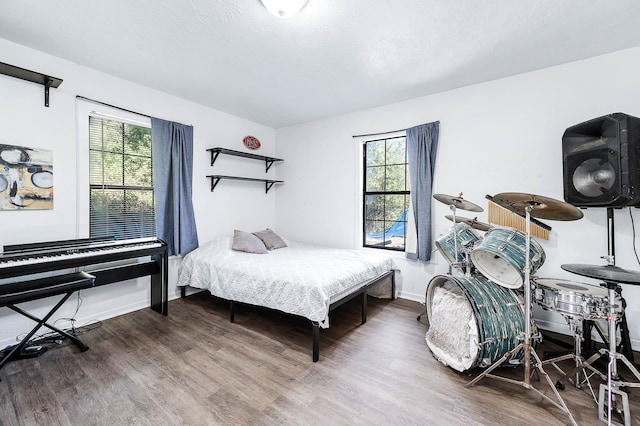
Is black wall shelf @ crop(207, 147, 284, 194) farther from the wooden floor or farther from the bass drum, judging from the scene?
the bass drum

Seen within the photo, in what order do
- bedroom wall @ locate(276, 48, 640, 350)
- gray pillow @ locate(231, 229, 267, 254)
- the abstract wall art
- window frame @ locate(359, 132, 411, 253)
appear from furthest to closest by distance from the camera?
window frame @ locate(359, 132, 411, 253), gray pillow @ locate(231, 229, 267, 254), bedroom wall @ locate(276, 48, 640, 350), the abstract wall art

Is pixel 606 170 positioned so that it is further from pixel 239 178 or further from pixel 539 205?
pixel 239 178

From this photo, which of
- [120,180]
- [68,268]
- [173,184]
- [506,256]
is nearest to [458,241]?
[506,256]

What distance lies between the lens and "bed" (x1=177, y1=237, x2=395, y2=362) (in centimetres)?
230

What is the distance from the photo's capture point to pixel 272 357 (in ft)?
7.21

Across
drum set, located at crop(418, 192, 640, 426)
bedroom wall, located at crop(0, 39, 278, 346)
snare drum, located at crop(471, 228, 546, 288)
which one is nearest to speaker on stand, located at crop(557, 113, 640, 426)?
drum set, located at crop(418, 192, 640, 426)

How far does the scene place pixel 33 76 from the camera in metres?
2.32

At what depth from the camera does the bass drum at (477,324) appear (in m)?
1.88

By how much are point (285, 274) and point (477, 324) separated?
158cm

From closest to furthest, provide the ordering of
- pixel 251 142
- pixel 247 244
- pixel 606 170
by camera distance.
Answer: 1. pixel 606 170
2. pixel 247 244
3. pixel 251 142

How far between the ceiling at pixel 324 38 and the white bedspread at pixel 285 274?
199cm

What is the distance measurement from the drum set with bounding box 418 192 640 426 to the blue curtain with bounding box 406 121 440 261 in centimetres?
100

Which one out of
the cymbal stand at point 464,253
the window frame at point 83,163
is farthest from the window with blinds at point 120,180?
the cymbal stand at point 464,253

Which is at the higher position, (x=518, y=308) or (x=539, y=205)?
(x=539, y=205)
